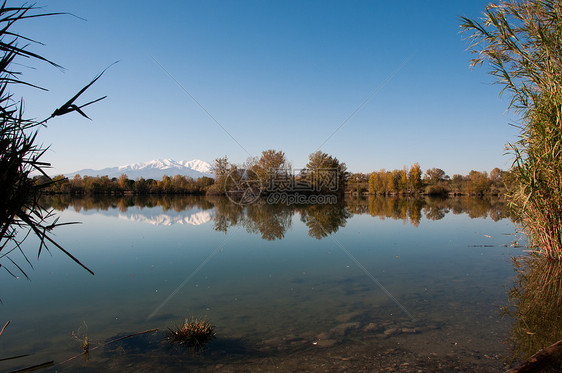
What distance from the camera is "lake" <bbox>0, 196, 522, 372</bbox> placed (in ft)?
15.1

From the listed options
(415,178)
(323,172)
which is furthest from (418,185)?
(323,172)

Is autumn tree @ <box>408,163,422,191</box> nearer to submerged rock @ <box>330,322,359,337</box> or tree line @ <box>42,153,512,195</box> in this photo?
tree line @ <box>42,153,512,195</box>

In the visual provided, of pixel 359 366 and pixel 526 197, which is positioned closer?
pixel 359 366

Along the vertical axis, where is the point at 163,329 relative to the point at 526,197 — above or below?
below

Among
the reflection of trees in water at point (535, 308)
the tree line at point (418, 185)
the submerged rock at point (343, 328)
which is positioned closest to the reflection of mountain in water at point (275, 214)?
the reflection of trees in water at point (535, 308)

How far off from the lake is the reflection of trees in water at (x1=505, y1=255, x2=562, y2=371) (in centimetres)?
22

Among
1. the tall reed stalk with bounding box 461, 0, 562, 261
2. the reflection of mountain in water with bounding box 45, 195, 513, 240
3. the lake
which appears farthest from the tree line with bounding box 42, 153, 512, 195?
the tall reed stalk with bounding box 461, 0, 562, 261

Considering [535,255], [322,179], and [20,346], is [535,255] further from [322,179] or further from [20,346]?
[322,179]

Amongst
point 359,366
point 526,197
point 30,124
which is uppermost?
point 30,124

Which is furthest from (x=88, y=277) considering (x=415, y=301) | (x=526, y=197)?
(x=526, y=197)

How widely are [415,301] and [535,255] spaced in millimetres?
7101

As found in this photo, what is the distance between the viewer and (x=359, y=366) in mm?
4363

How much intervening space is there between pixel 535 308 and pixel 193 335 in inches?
263

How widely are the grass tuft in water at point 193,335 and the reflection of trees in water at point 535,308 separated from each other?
4.66 metres
